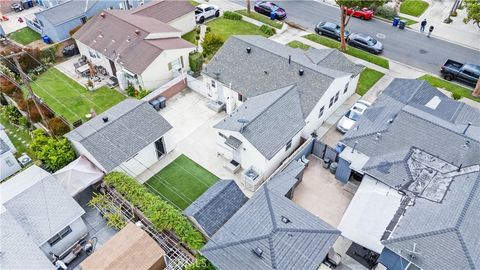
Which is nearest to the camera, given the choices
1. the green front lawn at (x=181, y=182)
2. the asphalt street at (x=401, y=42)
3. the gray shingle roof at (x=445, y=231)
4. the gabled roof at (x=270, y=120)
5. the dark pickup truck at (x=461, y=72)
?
the gray shingle roof at (x=445, y=231)

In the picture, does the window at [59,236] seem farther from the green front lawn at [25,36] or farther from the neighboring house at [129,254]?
the green front lawn at [25,36]

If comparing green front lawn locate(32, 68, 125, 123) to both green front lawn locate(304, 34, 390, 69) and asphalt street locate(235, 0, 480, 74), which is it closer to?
green front lawn locate(304, 34, 390, 69)

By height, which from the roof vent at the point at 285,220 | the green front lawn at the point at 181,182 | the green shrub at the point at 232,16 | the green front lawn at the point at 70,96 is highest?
the roof vent at the point at 285,220

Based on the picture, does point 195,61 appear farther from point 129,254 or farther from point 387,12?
point 387,12

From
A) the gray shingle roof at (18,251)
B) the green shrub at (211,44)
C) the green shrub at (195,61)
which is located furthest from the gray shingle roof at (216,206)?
the green shrub at (211,44)

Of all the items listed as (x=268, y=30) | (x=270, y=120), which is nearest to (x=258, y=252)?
(x=270, y=120)

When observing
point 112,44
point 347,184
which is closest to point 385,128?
point 347,184

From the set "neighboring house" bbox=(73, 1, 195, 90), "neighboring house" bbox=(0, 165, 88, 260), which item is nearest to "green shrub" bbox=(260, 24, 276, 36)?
"neighboring house" bbox=(73, 1, 195, 90)
